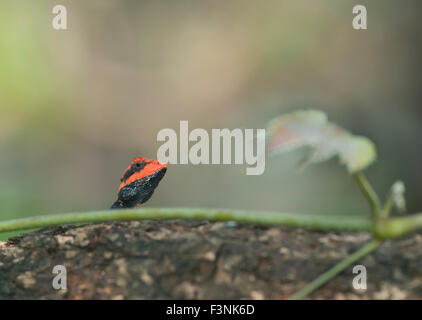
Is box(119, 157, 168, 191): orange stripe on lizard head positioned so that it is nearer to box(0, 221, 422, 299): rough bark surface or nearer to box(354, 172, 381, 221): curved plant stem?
box(0, 221, 422, 299): rough bark surface

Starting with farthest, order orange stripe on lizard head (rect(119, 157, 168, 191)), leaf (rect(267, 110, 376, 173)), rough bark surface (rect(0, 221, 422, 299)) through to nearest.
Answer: orange stripe on lizard head (rect(119, 157, 168, 191))
rough bark surface (rect(0, 221, 422, 299))
leaf (rect(267, 110, 376, 173))

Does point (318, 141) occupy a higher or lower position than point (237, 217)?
higher

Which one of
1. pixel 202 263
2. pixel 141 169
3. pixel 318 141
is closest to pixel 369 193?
pixel 318 141

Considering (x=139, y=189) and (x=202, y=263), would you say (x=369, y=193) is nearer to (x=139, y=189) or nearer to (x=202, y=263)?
(x=202, y=263)

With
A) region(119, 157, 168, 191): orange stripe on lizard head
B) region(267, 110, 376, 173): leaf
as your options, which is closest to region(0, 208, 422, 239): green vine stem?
region(267, 110, 376, 173): leaf

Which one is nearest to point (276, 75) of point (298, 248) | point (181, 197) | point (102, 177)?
point (181, 197)

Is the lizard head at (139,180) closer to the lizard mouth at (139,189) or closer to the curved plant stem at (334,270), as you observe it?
the lizard mouth at (139,189)
